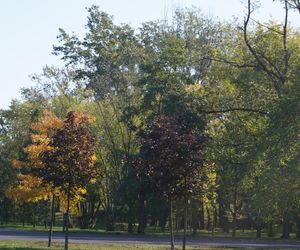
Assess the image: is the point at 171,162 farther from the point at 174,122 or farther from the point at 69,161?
the point at 69,161

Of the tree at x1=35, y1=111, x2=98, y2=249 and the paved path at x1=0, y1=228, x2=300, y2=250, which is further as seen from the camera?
the paved path at x1=0, y1=228, x2=300, y2=250

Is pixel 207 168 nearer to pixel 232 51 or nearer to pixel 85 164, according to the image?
pixel 85 164

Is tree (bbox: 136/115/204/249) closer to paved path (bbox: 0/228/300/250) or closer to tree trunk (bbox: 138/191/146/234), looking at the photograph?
paved path (bbox: 0/228/300/250)

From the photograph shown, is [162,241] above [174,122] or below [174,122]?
Answer: below

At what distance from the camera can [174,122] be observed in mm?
24594

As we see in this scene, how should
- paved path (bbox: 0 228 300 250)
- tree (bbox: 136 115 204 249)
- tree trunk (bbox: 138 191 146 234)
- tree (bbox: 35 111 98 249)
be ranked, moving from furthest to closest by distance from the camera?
1. tree trunk (bbox: 138 191 146 234)
2. paved path (bbox: 0 228 300 250)
3. tree (bbox: 35 111 98 249)
4. tree (bbox: 136 115 204 249)

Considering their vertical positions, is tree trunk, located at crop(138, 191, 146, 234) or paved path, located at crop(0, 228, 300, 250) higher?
tree trunk, located at crop(138, 191, 146, 234)

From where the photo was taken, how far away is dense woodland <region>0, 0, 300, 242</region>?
24484mm

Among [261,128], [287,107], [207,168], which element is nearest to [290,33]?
[261,128]

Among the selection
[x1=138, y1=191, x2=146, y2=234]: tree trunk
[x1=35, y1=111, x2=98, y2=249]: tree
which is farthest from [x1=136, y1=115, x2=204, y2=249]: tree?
[x1=138, y1=191, x2=146, y2=234]: tree trunk

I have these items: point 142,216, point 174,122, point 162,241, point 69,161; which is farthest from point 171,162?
point 142,216

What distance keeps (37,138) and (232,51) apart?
11794mm

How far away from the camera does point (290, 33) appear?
31547 mm

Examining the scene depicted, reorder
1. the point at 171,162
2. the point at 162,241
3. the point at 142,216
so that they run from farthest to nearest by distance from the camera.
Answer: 1. the point at 142,216
2. the point at 162,241
3. the point at 171,162
